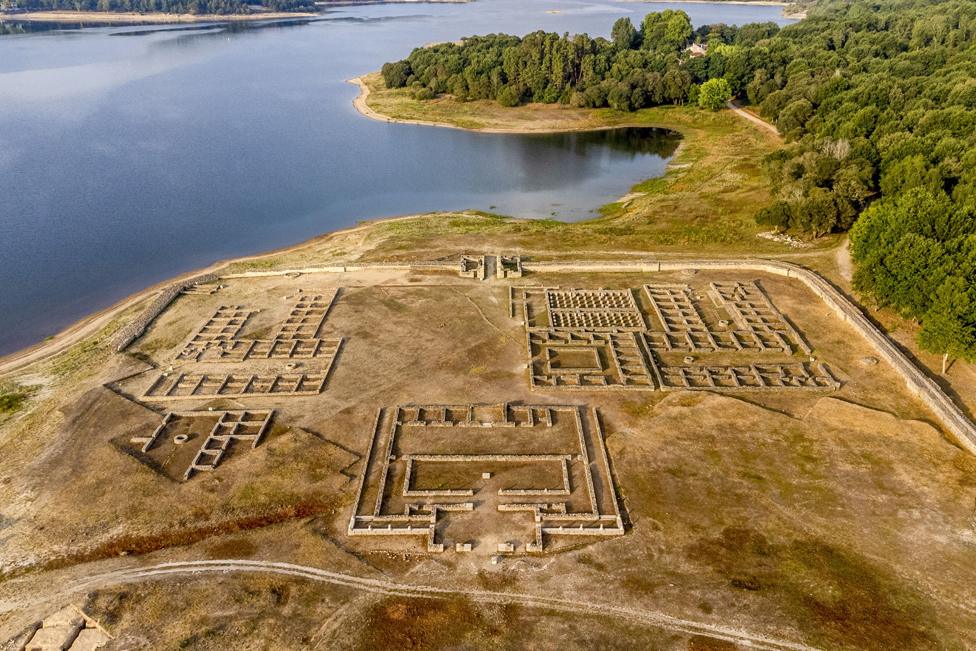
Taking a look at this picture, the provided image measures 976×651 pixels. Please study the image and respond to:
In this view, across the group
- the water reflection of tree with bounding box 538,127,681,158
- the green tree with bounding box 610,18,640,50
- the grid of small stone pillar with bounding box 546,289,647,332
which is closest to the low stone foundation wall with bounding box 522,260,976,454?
the grid of small stone pillar with bounding box 546,289,647,332

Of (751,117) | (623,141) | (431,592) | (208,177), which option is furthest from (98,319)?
(751,117)

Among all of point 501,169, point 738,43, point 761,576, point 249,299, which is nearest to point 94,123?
point 501,169

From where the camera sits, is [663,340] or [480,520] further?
[663,340]

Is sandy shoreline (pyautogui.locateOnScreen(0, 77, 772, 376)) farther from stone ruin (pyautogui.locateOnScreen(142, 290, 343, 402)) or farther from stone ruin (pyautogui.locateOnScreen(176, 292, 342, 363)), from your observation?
stone ruin (pyautogui.locateOnScreen(176, 292, 342, 363))

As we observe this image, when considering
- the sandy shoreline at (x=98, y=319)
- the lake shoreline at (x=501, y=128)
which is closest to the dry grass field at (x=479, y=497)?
the sandy shoreline at (x=98, y=319)

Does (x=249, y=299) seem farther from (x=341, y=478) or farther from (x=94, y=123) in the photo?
(x=94, y=123)

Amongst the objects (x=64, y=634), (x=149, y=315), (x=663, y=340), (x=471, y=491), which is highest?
(x=663, y=340)

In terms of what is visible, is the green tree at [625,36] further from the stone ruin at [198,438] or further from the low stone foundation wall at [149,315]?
the stone ruin at [198,438]

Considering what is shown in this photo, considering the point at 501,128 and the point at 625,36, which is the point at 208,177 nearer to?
the point at 501,128
